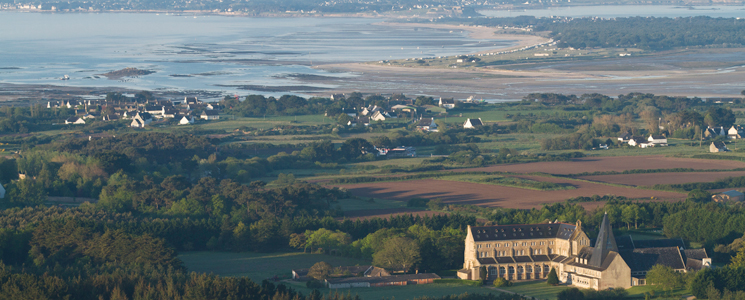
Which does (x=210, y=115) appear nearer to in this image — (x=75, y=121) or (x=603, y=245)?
(x=75, y=121)

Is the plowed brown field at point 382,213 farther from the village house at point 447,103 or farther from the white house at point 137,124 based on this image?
the village house at point 447,103

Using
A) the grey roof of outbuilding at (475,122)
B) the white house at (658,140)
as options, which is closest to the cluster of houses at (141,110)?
the grey roof of outbuilding at (475,122)

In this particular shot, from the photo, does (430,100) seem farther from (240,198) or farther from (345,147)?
(240,198)

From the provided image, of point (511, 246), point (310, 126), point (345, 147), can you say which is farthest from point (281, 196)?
point (310, 126)

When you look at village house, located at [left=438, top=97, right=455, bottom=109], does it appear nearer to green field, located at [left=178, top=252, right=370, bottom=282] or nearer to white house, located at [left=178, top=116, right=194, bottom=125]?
white house, located at [left=178, top=116, right=194, bottom=125]

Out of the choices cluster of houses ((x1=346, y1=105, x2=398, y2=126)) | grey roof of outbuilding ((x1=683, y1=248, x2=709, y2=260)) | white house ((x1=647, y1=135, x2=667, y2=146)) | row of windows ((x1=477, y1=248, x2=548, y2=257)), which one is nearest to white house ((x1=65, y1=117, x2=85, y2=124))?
cluster of houses ((x1=346, y1=105, x2=398, y2=126))

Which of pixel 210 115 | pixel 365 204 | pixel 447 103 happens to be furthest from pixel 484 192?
pixel 447 103
